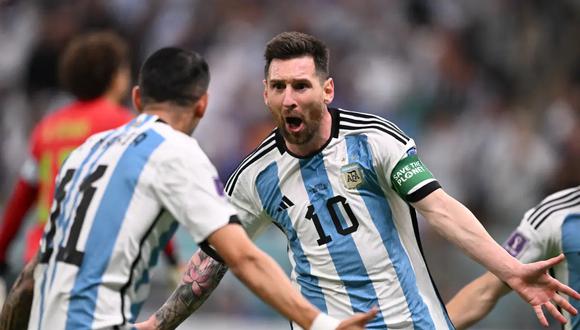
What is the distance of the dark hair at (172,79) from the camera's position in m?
5.00

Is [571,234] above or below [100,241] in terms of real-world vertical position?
below

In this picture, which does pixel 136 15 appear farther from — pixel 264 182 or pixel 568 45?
pixel 264 182

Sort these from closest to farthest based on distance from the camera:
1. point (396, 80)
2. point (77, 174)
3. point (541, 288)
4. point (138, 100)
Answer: point (77, 174)
point (138, 100)
point (541, 288)
point (396, 80)

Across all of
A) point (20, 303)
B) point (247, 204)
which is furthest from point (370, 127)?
point (20, 303)

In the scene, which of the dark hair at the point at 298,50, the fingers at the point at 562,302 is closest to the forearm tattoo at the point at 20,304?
the dark hair at the point at 298,50

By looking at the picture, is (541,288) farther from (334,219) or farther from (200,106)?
(200,106)

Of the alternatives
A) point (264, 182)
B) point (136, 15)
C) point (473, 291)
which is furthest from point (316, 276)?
point (136, 15)

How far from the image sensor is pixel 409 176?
5.62m

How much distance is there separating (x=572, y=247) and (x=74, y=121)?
3199 mm

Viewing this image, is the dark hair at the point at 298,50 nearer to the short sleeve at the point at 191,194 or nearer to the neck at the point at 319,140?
the neck at the point at 319,140

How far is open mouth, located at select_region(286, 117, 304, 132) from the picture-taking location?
5810 millimetres

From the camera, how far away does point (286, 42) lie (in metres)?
5.86

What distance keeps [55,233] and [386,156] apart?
156 centimetres

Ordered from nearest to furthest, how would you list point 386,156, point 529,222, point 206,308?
point 386,156 → point 529,222 → point 206,308
